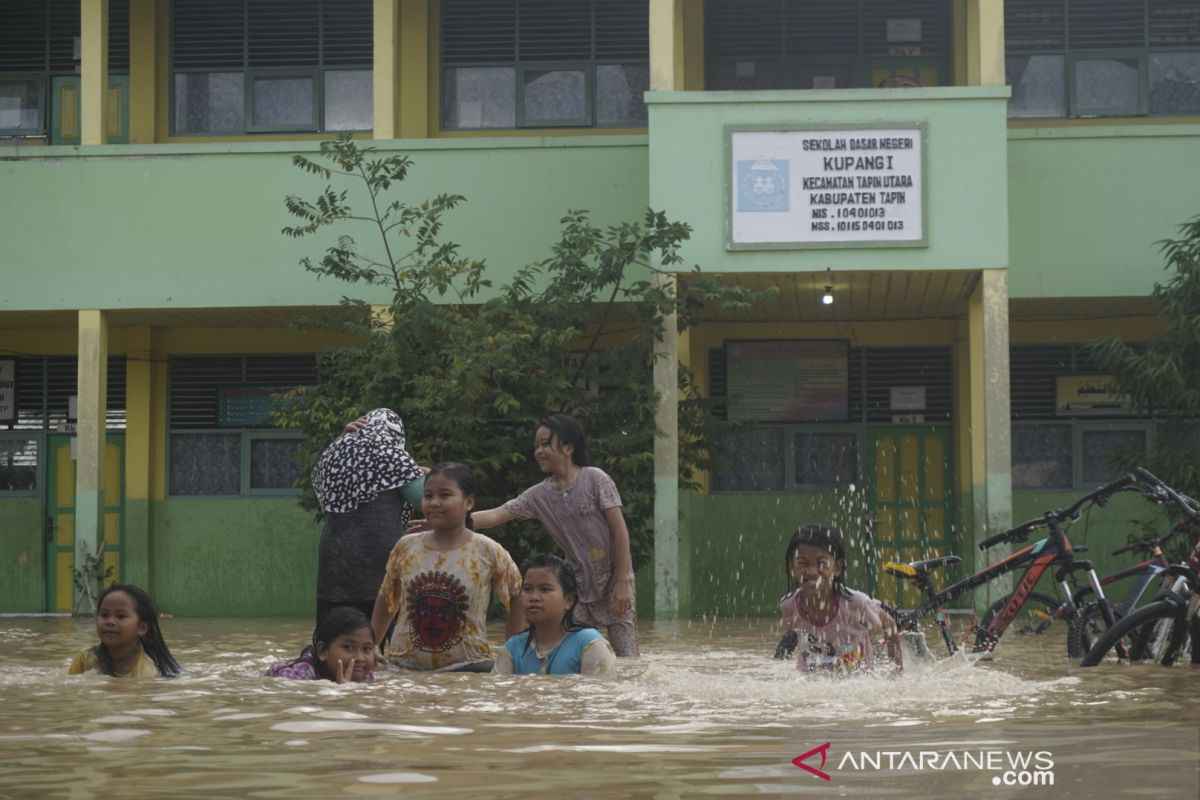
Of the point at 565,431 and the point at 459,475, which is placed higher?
the point at 565,431

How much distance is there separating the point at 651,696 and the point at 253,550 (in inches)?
489

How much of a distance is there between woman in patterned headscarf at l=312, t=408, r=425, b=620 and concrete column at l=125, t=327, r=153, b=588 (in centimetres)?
1070

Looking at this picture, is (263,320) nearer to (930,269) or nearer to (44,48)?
A: (44,48)

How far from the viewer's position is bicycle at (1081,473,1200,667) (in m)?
8.77

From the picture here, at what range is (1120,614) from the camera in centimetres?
1019

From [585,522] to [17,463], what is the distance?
1240 cm

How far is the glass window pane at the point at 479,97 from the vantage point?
19094 mm

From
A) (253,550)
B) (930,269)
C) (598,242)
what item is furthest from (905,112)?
(253,550)

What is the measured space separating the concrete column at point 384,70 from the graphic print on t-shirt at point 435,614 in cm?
970

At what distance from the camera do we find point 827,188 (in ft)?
52.6

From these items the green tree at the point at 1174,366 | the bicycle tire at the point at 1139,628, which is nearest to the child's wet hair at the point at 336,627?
the bicycle tire at the point at 1139,628

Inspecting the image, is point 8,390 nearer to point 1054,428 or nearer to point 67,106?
point 67,106

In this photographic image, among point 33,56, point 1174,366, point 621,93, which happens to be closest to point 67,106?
point 33,56

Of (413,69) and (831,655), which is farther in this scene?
(413,69)
